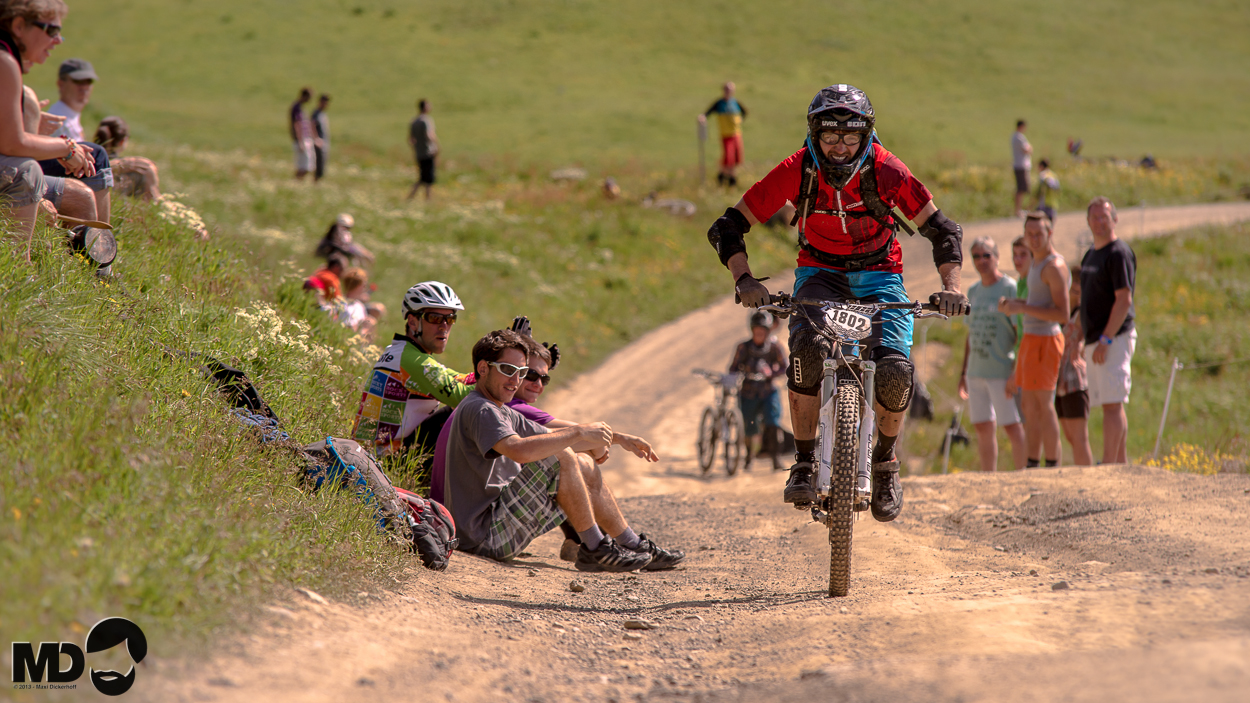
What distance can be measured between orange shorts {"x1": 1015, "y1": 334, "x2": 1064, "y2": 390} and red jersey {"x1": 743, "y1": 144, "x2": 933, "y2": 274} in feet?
12.5

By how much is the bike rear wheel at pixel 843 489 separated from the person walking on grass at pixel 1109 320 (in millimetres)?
4592

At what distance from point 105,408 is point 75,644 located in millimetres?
1499

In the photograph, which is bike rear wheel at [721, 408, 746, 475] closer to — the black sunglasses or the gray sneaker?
the gray sneaker

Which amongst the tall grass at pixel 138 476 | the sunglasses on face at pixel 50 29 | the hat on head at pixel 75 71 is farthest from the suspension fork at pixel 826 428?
the hat on head at pixel 75 71

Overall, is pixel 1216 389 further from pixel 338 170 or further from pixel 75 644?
pixel 338 170

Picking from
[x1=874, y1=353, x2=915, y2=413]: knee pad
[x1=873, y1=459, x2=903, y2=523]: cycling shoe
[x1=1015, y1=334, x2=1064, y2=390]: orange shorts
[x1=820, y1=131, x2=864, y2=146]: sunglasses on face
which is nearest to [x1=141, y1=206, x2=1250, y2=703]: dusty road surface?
[x1=873, y1=459, x2=903, y2=523]: cycling shoe

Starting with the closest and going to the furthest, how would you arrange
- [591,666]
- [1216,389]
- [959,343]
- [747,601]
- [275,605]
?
1. [275,605]
2. [591,666]
3. [747,601]
4. [1216,389]
5. [959,343]

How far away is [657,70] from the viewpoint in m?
58.4

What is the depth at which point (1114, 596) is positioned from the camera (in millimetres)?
4301

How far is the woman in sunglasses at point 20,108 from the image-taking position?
5.42 meters

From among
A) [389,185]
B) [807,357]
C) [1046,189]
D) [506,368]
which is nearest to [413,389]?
[506,368]

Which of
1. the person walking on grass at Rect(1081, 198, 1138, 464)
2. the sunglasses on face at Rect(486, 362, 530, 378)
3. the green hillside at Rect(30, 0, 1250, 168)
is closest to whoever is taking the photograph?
the sunglasses on face at Rect(486, 362, 530, 378)

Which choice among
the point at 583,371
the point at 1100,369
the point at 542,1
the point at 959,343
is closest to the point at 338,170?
the point at 583,371

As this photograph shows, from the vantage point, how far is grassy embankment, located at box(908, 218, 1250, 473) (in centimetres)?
1199
